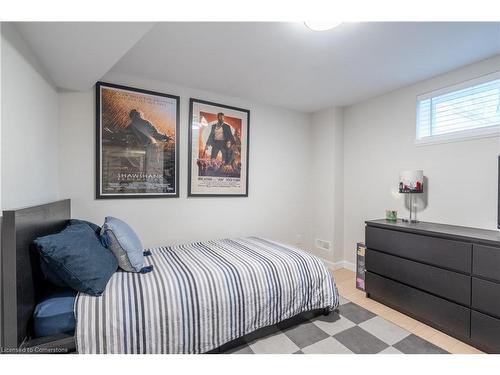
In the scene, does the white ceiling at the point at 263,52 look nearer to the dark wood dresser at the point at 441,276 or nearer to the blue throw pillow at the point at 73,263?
the blue throw pillow at the point at 73,263

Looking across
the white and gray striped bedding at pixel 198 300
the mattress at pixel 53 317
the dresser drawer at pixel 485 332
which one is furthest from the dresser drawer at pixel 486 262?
the mattress at pixel 53 317

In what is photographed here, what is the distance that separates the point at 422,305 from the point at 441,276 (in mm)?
348

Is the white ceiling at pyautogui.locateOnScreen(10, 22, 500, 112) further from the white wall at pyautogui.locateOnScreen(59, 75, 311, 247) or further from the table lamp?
the table lamp

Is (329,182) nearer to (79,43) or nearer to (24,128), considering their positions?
(79,43)

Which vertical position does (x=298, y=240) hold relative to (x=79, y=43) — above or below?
below

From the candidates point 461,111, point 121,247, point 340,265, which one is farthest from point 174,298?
point 461,111

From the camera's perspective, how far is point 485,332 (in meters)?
1.71

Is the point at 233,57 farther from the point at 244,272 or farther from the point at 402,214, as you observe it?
the point at 402,214

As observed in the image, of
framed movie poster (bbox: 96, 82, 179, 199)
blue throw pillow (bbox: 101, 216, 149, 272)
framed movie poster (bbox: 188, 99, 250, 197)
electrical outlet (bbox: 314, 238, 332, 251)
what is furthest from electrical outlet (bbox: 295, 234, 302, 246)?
blue throw pillow (bbox: 101, 216, 149, 272)

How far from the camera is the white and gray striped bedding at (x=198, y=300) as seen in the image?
1303mm

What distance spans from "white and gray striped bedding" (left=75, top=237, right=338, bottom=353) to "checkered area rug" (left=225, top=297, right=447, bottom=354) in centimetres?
16

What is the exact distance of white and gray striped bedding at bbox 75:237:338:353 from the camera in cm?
130

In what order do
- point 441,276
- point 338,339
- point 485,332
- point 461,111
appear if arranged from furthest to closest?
point 461,111, point 441,276, point 338,339, point 485,332
